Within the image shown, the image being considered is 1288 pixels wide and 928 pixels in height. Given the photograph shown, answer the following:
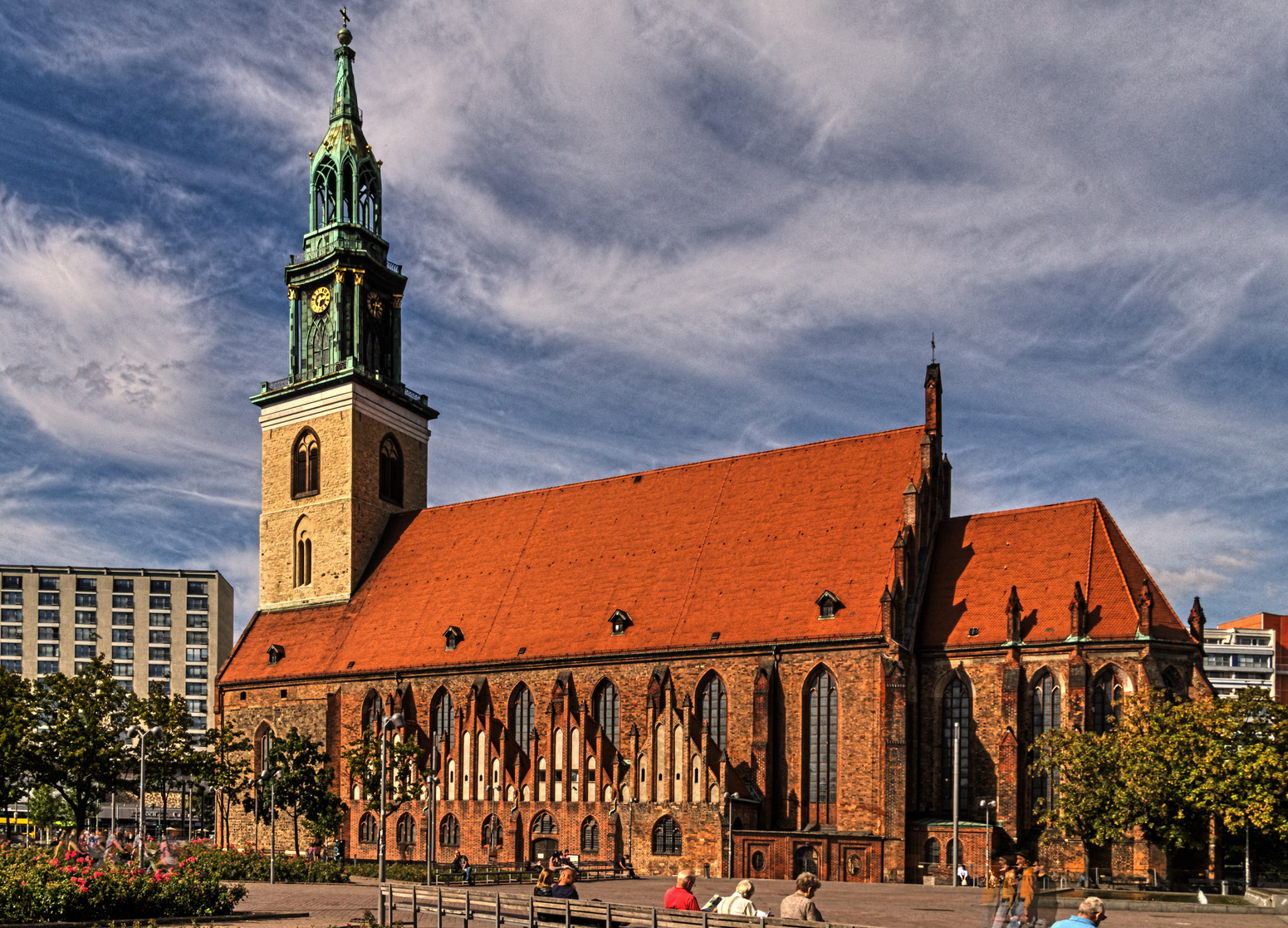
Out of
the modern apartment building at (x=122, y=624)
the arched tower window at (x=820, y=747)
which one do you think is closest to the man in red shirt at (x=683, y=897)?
the arched tower window at (x=820, y=747)

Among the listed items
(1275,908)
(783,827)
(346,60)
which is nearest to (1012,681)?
(783,827)

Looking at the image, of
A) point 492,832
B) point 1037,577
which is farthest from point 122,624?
point 1037,577

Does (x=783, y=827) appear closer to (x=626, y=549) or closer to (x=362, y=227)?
(x=626, y=549)

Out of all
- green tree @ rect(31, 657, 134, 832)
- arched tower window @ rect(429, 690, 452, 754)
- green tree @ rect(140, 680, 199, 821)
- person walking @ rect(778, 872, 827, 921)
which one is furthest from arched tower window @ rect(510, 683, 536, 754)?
person walking @ rect(778, 872, 827, 921)

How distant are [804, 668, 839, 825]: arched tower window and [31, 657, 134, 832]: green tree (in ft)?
92.7

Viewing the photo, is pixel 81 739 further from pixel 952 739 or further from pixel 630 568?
pixel 952 739

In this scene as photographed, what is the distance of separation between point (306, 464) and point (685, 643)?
2785cm

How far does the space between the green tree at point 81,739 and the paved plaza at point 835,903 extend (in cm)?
1545

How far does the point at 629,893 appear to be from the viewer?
37.0 metres

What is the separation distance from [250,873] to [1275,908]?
3276cm

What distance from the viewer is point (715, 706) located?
168 feet

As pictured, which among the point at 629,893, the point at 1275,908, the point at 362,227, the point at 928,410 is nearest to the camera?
the point at 1275,908

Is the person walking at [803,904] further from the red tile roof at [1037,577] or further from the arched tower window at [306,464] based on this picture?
the arched tower window at [306,464]

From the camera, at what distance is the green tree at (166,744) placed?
55062 mm
